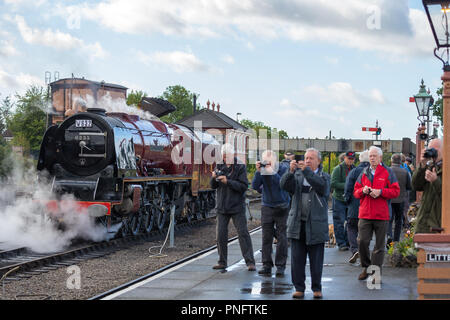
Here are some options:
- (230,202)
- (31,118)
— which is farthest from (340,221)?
(31,118)

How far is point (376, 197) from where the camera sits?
27.2ft

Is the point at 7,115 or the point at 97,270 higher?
the point at 7,115

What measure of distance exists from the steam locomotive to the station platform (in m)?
4.41

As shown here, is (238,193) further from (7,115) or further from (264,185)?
(7,115)

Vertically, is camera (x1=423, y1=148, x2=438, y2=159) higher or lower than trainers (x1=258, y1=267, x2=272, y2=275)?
higher

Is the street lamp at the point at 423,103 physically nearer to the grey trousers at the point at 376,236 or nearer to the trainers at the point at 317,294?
the grey trousers at the point at 376,236

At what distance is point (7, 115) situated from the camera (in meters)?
57.1

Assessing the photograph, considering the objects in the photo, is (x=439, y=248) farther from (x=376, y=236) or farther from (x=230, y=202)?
(x=230, y=202)

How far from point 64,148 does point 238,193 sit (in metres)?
6.68

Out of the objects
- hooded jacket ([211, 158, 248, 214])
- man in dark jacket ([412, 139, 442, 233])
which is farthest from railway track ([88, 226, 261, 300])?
man in dark jacket ([412, 139, 442, 233])

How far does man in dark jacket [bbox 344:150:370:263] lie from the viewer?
32.1ft

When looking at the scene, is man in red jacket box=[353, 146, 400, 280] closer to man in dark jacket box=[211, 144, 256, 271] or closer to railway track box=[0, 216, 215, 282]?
man in dark jacket box=[211, 144, 256, 271]

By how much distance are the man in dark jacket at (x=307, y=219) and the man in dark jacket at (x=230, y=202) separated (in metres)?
2.29
